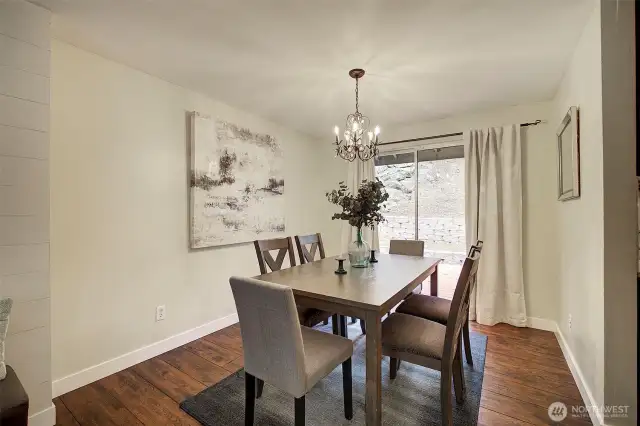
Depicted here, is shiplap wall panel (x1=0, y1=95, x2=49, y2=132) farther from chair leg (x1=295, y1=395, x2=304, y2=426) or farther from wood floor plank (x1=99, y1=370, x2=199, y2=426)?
chair leg (x1=295, y1=395, x2=304, y2=426)

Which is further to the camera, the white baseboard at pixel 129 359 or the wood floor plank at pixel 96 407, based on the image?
the white baseboard at pixel 129 359

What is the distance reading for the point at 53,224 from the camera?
187 centimetres

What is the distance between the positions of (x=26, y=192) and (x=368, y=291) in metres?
1.88

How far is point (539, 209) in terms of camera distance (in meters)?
2.99

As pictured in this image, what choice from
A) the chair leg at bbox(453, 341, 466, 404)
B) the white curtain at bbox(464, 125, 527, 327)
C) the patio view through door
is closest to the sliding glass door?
the patio view through door

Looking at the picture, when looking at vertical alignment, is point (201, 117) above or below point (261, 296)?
above

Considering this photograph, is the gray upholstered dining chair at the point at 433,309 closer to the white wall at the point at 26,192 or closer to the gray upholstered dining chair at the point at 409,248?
the gray upholstered dining chair at the point at 409,248

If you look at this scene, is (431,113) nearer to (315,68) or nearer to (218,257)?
(315,68)

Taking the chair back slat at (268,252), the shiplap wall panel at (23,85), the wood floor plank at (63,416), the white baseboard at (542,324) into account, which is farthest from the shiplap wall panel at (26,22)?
the white baseboard at (542,324)

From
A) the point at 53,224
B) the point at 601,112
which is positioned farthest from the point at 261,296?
the point at 601,112

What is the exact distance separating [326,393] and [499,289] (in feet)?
7.14

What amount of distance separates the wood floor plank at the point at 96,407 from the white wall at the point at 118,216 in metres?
0.16

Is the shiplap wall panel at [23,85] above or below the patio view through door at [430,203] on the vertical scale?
above

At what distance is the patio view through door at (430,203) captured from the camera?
3504 millimetres
